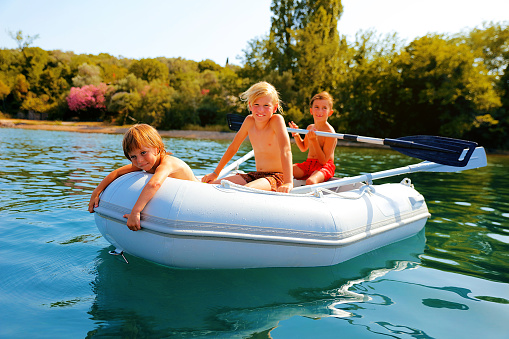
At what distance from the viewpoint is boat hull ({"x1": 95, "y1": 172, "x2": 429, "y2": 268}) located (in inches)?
87.8

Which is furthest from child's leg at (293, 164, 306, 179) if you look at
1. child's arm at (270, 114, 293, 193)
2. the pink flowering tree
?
the pink flowering tree

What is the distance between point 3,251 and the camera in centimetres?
270

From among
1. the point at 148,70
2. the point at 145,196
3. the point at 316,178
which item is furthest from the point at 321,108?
the point at 148,70

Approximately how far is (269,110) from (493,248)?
95.3 inches

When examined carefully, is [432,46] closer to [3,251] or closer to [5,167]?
[5,167]

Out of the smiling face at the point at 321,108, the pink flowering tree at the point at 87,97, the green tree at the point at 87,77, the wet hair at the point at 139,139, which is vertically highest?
the green tree at the point at 87,77

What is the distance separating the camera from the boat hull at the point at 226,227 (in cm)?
223

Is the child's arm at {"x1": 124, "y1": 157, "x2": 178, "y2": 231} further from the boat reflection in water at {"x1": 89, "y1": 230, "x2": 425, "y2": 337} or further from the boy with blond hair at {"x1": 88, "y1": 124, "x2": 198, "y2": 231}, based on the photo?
the boat reflection in water at {"x1": 89, "y1": 230, "x2": 425, "y2": 337}

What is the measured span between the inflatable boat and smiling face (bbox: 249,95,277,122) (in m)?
0.75

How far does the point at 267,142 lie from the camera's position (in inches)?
120

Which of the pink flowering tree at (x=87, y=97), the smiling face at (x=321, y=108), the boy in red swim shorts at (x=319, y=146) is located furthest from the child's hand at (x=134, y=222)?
the pink flowering tree at (x=87, y=97)

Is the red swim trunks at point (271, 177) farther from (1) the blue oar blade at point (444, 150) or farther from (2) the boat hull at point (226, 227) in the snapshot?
(1) the blue oar blade at point (444, 150)

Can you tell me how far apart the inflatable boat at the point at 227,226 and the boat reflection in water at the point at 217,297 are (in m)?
0.11

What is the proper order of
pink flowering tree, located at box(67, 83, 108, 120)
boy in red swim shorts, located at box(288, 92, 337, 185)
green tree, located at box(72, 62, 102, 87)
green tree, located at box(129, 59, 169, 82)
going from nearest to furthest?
boy in red swim shorts, located at box(288, 92, 337, 185) → pink flowering tree, located at box(67, 83, 108, 120) → green tree, located at box(72, 62, 102, 87) → green tree, located at box(129, 59, 169, 82)
